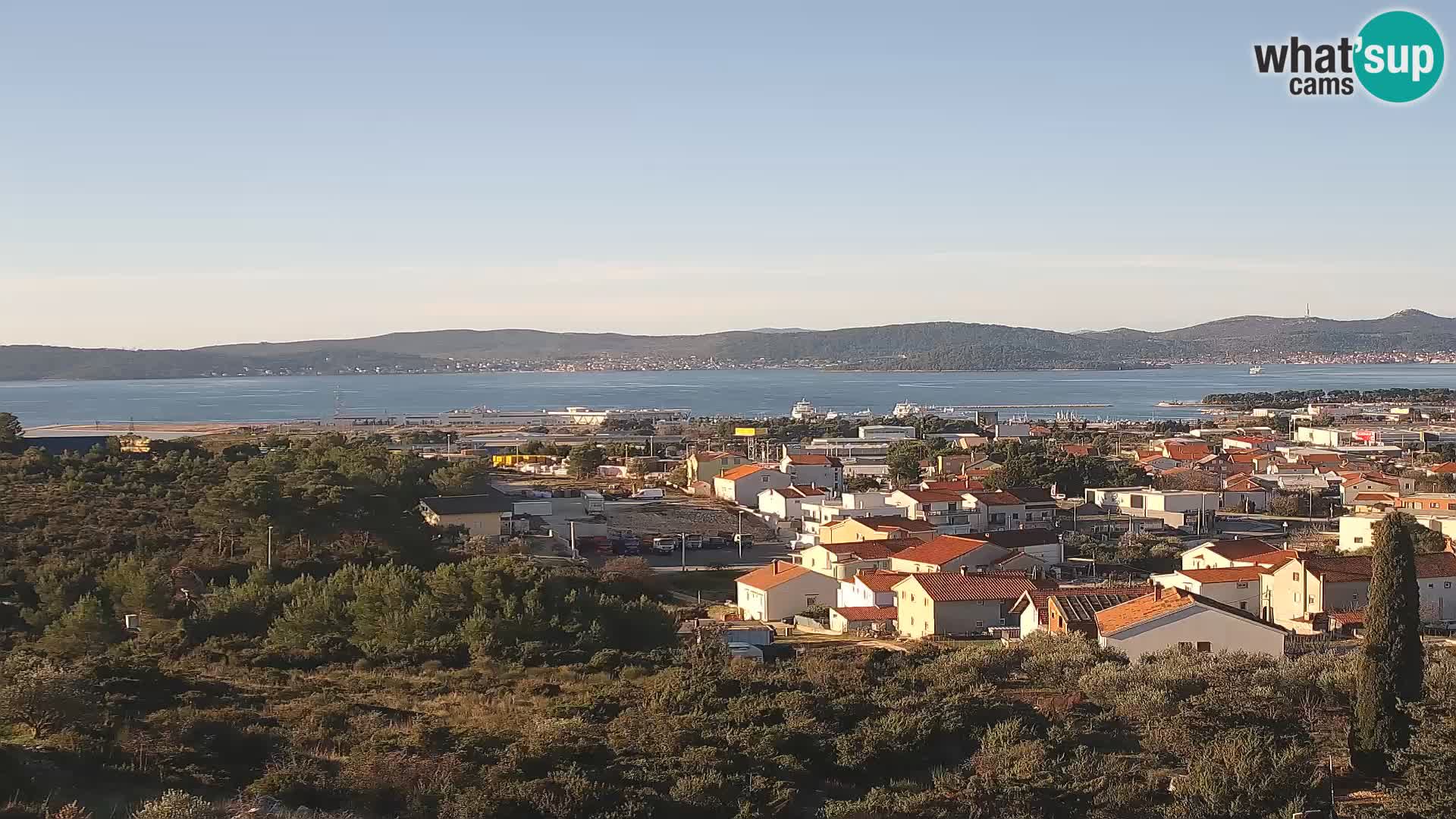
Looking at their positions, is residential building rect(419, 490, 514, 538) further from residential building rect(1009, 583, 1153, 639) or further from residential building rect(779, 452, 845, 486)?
residential building rect(1009, 583, 1153, 639)

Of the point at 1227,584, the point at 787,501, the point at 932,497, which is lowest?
the point at 787,501

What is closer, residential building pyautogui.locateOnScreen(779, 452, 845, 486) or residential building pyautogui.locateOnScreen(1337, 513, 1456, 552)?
residential building pyautogui.locateOnScreen(1337, 513, 1456, 552)

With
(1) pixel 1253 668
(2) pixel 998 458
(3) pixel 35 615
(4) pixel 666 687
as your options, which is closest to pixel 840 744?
(4) pixel 666 687

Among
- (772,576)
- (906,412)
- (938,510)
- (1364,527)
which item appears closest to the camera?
(772,576)

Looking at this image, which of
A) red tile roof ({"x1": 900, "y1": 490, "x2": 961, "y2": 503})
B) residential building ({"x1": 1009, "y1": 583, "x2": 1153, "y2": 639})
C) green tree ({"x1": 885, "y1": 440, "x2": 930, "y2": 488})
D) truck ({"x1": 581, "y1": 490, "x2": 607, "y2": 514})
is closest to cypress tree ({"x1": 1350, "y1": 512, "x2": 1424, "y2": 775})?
residential building ({"x1": 1009, "y1": 583, "x2": 1153, "y2": 639})

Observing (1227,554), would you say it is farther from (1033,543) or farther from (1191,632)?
(1191,632)

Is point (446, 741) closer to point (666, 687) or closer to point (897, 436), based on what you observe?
point (666, 687)

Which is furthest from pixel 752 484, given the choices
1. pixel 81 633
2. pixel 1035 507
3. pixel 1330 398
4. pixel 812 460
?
pixel 1330 398
